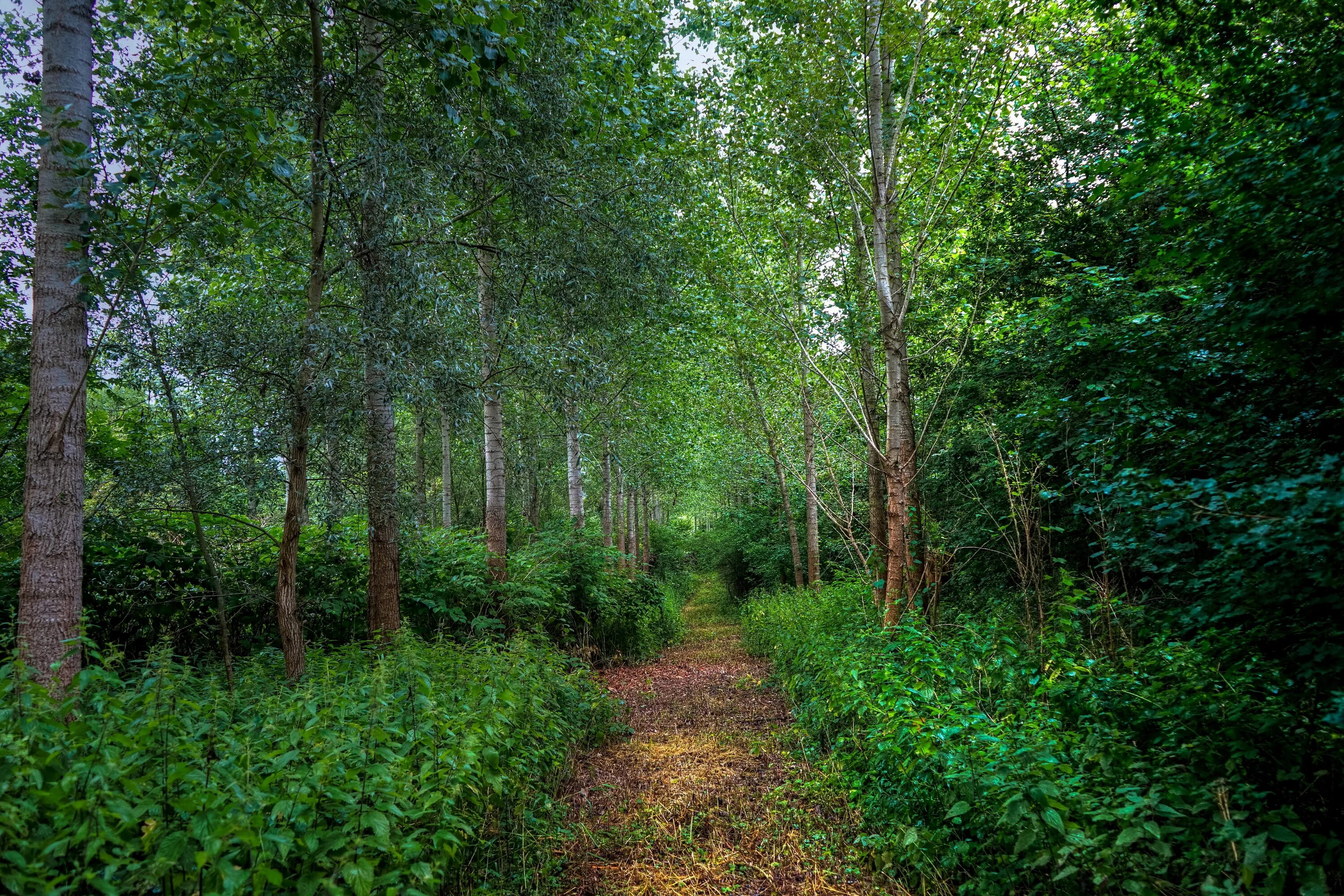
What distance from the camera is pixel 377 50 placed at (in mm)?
5711

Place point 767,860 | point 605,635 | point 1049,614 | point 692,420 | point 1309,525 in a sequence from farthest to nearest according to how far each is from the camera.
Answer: point 692,420 < point 605,635 < point 1049,614 < point 767,860 < point 1309,525

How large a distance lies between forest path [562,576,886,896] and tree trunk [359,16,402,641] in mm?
2647

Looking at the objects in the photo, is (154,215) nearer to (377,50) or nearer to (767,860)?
(377,50)

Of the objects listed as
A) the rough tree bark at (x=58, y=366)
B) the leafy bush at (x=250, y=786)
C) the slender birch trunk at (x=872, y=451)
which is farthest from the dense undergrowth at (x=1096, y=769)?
the rough tree bark at (x=58, y=366)

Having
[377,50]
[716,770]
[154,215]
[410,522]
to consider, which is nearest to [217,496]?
[410,522]

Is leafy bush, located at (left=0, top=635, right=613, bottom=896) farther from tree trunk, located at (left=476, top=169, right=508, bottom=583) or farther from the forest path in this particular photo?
tree trunk, located at (left=476, top=169, right=508, bottom=583)

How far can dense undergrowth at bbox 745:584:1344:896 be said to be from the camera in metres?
2.33

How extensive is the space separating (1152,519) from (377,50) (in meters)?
7.48

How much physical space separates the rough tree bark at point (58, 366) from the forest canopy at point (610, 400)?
3 cm

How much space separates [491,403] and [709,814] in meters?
6.28

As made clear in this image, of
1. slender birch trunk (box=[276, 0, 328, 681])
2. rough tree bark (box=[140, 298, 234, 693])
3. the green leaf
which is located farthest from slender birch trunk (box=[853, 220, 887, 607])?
rough tree bark (box=[140, 298, 234, 693])

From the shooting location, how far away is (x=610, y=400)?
33.7 feet

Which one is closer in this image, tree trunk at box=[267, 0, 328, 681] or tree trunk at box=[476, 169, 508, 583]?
tree trunk at box=[267, 0, 328, 681]

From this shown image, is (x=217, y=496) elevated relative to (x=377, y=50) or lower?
lower
